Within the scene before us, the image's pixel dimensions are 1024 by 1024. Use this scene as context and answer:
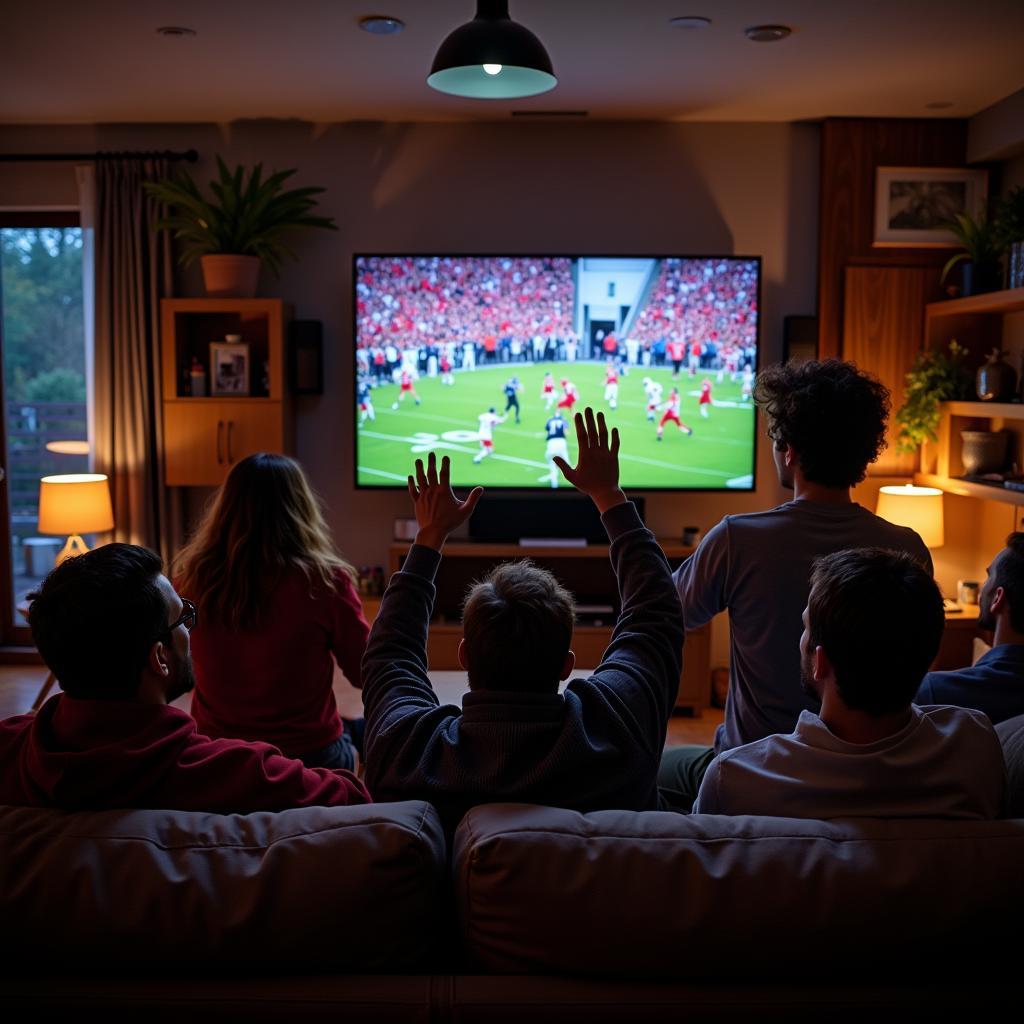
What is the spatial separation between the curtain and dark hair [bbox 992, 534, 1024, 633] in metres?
4.01

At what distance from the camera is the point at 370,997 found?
1.08 meters

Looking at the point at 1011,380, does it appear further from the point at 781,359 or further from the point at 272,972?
the point at 272,972

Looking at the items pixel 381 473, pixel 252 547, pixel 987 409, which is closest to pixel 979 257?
pixel 987 409

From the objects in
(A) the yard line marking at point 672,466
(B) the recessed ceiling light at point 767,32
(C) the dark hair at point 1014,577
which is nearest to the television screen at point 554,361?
(A) the yard line marking at point 672,466

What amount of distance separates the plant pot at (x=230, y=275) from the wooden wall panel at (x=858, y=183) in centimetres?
264

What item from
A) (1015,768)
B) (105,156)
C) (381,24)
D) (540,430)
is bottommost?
(1015,768)

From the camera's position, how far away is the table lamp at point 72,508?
4.50 m

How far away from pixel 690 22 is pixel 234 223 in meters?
2.21

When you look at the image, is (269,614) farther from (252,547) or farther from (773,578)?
(773,578)

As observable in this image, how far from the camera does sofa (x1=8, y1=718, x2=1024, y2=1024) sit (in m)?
1.07

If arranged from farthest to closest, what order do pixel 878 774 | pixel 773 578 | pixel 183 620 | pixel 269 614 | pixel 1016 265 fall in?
pixel 1016 265
pixel 269 614
pixel 773 578
pixel 183 620
pixel 878 774

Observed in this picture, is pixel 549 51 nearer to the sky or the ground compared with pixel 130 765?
nearer to the sky

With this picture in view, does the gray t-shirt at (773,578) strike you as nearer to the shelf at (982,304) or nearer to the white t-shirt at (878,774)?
the white t-shirt at (878,774)

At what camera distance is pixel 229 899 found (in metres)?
1.09
